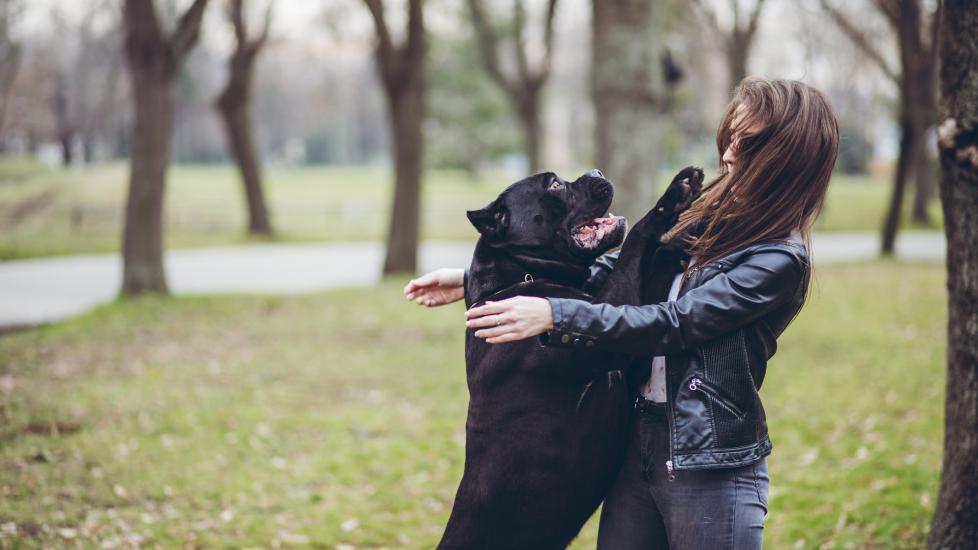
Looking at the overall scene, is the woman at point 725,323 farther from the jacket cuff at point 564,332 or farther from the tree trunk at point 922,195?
the tree trunk at point 922,195

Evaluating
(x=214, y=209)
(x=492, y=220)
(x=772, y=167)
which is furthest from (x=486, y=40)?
(x=214, y=209)

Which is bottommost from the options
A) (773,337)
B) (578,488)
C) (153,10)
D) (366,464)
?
(366,464)

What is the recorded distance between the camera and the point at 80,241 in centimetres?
2572

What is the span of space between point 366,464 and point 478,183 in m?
43.7

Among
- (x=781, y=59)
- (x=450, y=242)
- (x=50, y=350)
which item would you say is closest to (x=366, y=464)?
(x=50, y=350)

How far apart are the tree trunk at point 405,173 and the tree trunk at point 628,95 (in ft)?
25.6

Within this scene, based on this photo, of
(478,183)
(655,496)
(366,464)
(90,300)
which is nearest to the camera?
(655,496)

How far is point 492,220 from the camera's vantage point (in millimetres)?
3029

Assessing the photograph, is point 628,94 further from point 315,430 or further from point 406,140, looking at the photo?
point 406,140

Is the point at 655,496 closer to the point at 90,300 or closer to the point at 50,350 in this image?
the point at 50,350

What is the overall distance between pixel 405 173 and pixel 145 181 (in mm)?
4885

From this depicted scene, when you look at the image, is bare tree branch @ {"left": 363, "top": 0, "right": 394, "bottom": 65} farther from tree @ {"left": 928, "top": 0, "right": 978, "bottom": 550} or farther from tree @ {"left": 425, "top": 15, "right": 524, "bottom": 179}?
tree @ {"left": 425, "top": 15, "right": 524, "bottom": 179}

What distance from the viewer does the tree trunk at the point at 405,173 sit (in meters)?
16.9

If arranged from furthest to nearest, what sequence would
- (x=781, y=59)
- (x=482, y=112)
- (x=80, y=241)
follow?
(x=482, y=112), (x=781, y=59), (x=80, y=241)
